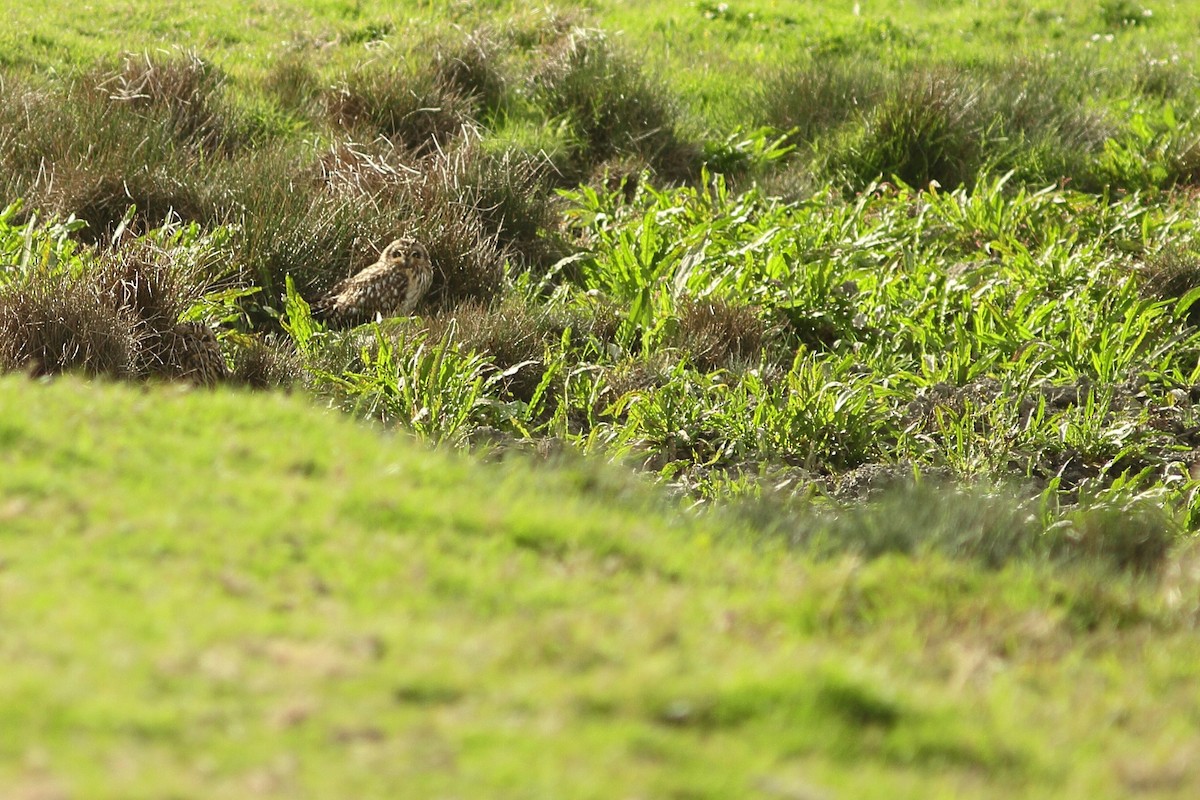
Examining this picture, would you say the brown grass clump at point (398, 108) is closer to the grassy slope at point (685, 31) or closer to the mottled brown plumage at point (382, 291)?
the grassy slope at point (685, 31)

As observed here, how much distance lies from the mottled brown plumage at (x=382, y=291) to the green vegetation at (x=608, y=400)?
1.29 feet

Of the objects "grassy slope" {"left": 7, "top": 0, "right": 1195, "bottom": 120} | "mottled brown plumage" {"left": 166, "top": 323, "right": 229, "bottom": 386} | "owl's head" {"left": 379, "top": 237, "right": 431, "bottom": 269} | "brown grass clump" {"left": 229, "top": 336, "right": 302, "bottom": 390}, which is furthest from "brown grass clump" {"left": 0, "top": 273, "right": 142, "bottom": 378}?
"grassy slope" {"left": 7, "top": 0, "right": 1195, "bottom": 120}

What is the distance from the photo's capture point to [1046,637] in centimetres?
382

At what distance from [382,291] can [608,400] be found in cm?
181

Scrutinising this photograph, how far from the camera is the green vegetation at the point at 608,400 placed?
3.10m

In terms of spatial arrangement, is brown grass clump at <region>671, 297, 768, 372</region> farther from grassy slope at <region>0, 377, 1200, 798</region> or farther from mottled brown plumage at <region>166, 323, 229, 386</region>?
grassy slope at <region>0, 377, 1200, 798</region>

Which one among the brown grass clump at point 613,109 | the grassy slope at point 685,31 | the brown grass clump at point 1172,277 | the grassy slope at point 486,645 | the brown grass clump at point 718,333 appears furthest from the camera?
the grassy slope at point 685,31

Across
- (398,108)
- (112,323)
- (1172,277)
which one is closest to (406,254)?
(112,323)

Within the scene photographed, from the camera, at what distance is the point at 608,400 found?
25.1 ft

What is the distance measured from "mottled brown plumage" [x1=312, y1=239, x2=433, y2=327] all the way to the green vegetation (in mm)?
392

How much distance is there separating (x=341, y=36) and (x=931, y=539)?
33.0 feet

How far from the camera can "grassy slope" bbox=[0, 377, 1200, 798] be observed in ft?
9.37

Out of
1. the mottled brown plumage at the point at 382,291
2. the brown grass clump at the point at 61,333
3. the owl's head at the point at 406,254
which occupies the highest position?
the brown grass clump at the point at 61,333

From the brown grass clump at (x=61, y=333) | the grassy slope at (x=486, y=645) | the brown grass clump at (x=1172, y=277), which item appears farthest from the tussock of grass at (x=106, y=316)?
the brown grass clump at (x=1172, y=277)
